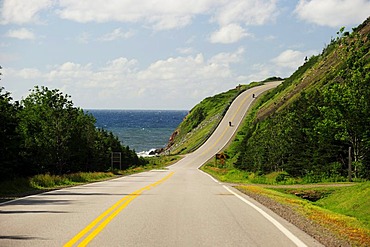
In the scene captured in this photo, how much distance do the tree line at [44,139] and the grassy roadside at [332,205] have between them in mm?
13596


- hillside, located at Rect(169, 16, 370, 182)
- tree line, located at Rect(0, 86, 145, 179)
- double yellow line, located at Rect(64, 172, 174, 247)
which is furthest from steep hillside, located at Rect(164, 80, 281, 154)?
double yellow line, located at Rect(64, 172, 174, 247)

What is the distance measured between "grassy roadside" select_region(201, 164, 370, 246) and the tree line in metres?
13.6

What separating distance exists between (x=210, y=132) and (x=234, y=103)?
24.7 meters

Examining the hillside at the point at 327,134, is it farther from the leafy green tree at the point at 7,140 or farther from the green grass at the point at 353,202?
the leafy green tree at the point at 7,140

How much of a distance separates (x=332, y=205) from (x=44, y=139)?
102 ft

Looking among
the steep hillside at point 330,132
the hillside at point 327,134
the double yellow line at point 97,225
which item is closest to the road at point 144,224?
the double yellow line at point 97,225

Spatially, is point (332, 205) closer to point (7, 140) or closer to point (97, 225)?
point (97, 225)

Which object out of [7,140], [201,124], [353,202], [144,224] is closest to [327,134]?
[353,202]

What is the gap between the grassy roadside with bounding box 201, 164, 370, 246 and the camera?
1062 centimetres

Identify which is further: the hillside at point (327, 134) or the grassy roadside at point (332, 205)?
the hillside at point (327, 134)

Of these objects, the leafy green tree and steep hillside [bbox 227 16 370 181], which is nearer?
the leafy green tree

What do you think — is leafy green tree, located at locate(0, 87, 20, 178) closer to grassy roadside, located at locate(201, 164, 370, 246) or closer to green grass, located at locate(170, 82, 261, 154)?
grassy roadside, located at locate(201, 164, 370, 246)

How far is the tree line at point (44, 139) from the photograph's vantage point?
28352 millimetres

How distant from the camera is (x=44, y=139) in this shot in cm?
4600
